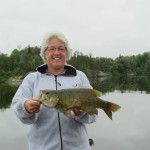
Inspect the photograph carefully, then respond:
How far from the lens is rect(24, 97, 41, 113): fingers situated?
13.8ft

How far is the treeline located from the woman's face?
95.2 meters

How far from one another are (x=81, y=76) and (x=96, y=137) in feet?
49.6

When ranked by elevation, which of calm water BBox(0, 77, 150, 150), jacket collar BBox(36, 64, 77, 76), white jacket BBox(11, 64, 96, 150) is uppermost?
jacket collar BBox(36, 64, 77, 76)

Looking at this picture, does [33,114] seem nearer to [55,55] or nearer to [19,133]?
[55,55]

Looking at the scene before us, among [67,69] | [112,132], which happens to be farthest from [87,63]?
[67,69]

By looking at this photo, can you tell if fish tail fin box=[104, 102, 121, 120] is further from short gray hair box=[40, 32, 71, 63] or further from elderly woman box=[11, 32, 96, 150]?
short gray hair box=[40, 32, 71, 63]

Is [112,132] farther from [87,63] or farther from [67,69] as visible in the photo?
[87,63]

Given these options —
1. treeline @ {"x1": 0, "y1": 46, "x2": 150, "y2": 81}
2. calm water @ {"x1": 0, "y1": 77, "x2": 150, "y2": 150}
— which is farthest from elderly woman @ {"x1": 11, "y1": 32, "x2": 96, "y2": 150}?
treeline @ {"x1": 0, "y1": 46, "x2": 150, "y2": 81}

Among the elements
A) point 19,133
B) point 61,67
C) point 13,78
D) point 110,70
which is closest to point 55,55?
point 61,67

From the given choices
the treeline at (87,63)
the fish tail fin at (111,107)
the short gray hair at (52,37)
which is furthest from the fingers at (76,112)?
the treeline at (87,63)

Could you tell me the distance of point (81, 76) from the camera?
4.96 meters

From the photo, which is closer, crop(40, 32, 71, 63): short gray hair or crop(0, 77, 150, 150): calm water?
crop(40, 32, 71, 63): short gray hair

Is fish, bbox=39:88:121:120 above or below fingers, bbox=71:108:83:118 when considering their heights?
above

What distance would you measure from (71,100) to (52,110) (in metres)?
0.31
